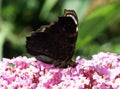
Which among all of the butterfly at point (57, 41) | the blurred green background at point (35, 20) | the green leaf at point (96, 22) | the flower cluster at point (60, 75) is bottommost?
the flower cluster at point (60, 75)

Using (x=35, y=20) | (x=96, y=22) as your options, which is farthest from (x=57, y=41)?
(x=35, y=20)

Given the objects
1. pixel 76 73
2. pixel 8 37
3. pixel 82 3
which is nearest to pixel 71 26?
pixel 76 73

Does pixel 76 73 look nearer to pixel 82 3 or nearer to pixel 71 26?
pixel 71 26

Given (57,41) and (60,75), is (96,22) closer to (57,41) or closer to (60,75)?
(57,41)

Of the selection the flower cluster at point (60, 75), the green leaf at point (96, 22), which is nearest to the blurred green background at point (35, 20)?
the green leaf at point (96, 22)

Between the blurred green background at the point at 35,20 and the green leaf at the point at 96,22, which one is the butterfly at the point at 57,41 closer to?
the green leaf at the point at 96,22

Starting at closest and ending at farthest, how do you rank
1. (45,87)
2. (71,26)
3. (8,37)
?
1. (45,87)
2. (71,26)
3. (8,37)

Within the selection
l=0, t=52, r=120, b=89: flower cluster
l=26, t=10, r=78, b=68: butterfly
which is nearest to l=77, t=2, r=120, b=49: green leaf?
l=0, t=52, r=120, b=89: flower cluster
